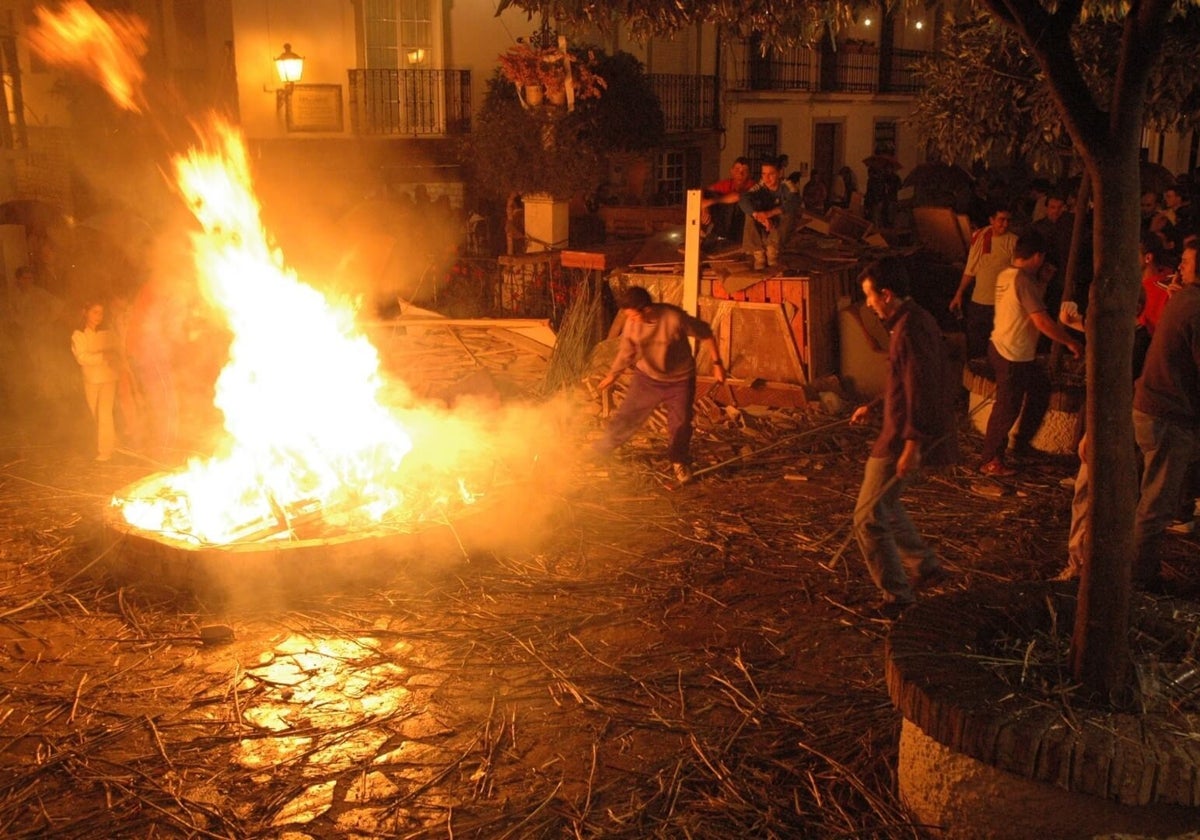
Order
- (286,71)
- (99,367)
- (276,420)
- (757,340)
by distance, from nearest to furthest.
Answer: (276,420)
(99,367)
(757,340)
(286,71)

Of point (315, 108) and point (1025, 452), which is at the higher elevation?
point (315, 108)

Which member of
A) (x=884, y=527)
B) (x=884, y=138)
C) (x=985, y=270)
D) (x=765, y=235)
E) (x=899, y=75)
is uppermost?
(x=899, y=75)

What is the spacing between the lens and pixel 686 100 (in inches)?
1065

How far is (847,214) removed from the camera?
16.3 m

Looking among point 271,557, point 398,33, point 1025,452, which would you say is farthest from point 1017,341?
point 398,33

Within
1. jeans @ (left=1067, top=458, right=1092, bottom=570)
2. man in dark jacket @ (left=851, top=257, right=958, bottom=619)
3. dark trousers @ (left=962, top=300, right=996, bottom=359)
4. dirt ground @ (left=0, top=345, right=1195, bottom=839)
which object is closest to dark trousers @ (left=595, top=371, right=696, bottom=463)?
dirt ground @ (left=0, top=345, right=1195, bottom=839)

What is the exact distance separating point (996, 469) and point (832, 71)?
83.2 ft

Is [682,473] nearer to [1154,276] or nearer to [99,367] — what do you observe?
[1154,276]

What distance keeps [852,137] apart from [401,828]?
31.7 m

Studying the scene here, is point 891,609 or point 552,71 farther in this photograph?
point 552,71

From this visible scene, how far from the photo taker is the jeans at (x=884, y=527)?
6.68 meters

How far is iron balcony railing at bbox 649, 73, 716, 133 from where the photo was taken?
86.1 ft

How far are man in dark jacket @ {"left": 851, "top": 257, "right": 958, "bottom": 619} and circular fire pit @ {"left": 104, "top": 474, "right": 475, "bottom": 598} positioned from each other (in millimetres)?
2857

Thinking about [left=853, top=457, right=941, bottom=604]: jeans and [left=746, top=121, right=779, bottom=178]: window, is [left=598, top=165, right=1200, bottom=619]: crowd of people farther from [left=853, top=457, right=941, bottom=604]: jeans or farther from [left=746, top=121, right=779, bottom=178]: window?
[left=746, top=121, right=779, bottom=178]: window
